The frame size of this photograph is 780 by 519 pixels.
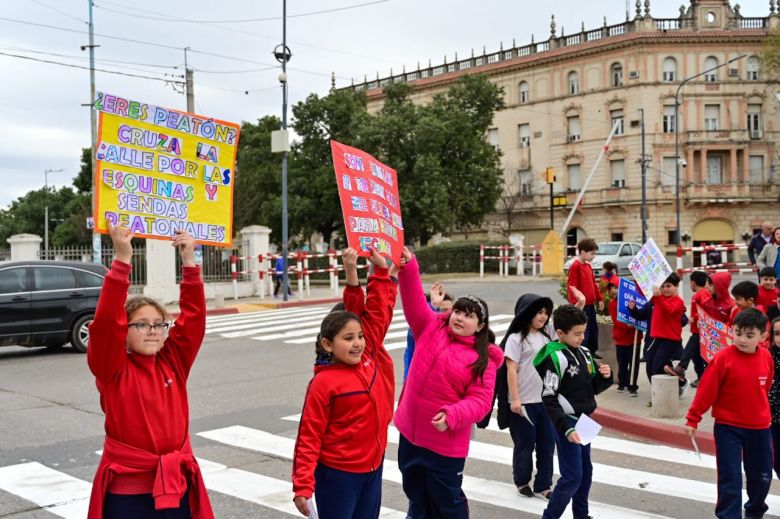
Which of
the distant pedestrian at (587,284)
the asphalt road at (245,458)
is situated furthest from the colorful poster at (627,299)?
the asphalt road at (245,458)

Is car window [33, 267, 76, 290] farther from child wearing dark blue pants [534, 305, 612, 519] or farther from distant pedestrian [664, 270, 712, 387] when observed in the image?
child wearing dark blue pants [534, 305, 612, 519]

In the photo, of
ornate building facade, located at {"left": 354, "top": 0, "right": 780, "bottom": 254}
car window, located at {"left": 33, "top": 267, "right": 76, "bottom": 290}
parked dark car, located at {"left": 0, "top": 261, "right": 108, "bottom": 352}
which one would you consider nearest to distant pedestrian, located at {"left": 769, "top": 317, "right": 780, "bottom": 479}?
parked dark car, located at {"left": 0, "top": 261, "right": 108, "bottom": 352}

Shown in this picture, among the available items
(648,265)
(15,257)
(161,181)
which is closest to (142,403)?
(161,181)

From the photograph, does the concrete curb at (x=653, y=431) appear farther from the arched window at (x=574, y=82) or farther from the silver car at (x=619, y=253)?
the arched window at (x=574, y=82)

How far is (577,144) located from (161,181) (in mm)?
55439

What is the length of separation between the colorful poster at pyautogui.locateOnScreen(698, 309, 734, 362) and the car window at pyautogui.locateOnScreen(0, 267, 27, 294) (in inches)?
430

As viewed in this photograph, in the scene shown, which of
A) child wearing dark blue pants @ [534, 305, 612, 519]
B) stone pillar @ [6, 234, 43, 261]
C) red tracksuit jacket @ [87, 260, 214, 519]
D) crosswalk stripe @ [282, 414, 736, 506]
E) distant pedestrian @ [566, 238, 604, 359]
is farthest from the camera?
stone pillar @ [6, 234, 43, 261]

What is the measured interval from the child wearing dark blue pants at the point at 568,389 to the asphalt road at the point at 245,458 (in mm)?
689

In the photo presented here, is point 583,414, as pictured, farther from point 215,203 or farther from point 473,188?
point 473,188

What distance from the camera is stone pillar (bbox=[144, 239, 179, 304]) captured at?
2292 centimetres

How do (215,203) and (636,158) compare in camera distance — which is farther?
(636,158)

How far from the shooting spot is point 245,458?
23.3 ft

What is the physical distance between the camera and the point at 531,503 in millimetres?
5742

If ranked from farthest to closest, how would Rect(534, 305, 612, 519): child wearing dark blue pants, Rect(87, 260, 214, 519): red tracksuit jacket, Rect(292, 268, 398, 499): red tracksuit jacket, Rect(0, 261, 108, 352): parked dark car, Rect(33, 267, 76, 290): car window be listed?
1. Rect(33, 267, 76, 290): car window
2. Rect(0, 261, 108, 352): parked dark car
3. Rect(534, 305, 612, 519): child wearing dark blue pants
4. Rect(292, 268, 398, 499): red tracksuit jacket
5. Rect(87, 260, 214, 519): red tracksuit jacket
